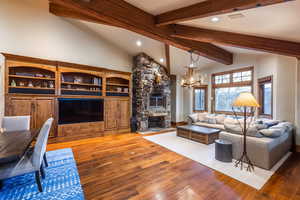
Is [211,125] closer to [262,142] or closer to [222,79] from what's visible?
[262,142]

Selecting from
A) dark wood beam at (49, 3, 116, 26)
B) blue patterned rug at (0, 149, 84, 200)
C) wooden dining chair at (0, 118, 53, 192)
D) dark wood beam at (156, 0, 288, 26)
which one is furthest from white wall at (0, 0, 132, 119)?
dark wood beam at (156, 0, 288, 26)

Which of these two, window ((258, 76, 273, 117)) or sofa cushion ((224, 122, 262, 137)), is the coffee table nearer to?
sofa cushion ((224, 122, 262, 137))

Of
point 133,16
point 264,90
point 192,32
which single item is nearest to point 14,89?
point 133,16

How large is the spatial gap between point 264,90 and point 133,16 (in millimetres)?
5338

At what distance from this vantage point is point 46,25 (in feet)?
14.3

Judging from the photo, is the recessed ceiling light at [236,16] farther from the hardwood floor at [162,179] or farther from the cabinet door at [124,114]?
the cabinet door at [124,114]

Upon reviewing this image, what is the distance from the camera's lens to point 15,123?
291 centimetres

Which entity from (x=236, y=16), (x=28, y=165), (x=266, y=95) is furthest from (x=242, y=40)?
(x=28, y=165)

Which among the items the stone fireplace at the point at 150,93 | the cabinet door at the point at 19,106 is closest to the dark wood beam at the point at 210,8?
the stone fireplace at the point at 150,93

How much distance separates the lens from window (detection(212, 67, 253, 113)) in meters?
5.60

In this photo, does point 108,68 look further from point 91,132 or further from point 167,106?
point 167,106

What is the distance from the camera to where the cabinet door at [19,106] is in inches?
145

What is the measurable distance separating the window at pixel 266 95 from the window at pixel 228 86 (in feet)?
1.47

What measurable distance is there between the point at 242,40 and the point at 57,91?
5.61 m
